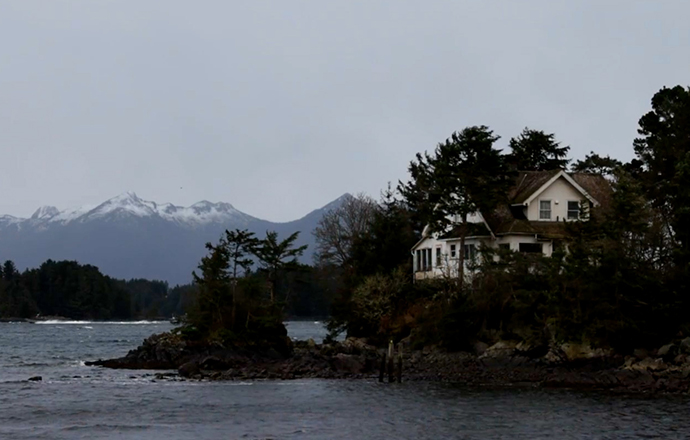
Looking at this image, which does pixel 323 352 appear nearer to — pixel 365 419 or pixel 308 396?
pixel 308 396

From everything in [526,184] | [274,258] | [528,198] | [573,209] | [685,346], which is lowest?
[685,346]

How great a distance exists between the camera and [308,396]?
45.0m

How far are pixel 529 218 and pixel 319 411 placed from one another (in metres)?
31.1

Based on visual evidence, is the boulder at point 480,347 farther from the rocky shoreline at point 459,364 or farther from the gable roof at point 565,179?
the gable roof at point 565,179

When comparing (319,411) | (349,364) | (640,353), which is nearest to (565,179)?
(640,353)

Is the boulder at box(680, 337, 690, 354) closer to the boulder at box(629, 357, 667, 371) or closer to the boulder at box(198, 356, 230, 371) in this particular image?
the boulder at box(629, 357, 667, 371)

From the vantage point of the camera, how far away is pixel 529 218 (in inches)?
2635

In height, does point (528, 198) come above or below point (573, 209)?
above

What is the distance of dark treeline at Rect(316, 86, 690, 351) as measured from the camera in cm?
5103

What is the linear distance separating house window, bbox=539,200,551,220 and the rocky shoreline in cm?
1269

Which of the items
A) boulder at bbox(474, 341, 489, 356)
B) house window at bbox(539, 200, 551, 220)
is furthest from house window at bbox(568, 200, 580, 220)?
boulder at bbox(474, 341, 489, 356)

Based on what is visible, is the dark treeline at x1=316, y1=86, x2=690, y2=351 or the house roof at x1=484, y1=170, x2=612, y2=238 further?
the house roof at x1=484, y1=170, x2=612, y2=238

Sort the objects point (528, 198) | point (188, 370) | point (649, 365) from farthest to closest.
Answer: point (528, 198) < point (188, 370) < point (649, 365)

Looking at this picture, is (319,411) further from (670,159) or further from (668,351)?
(670,159)
